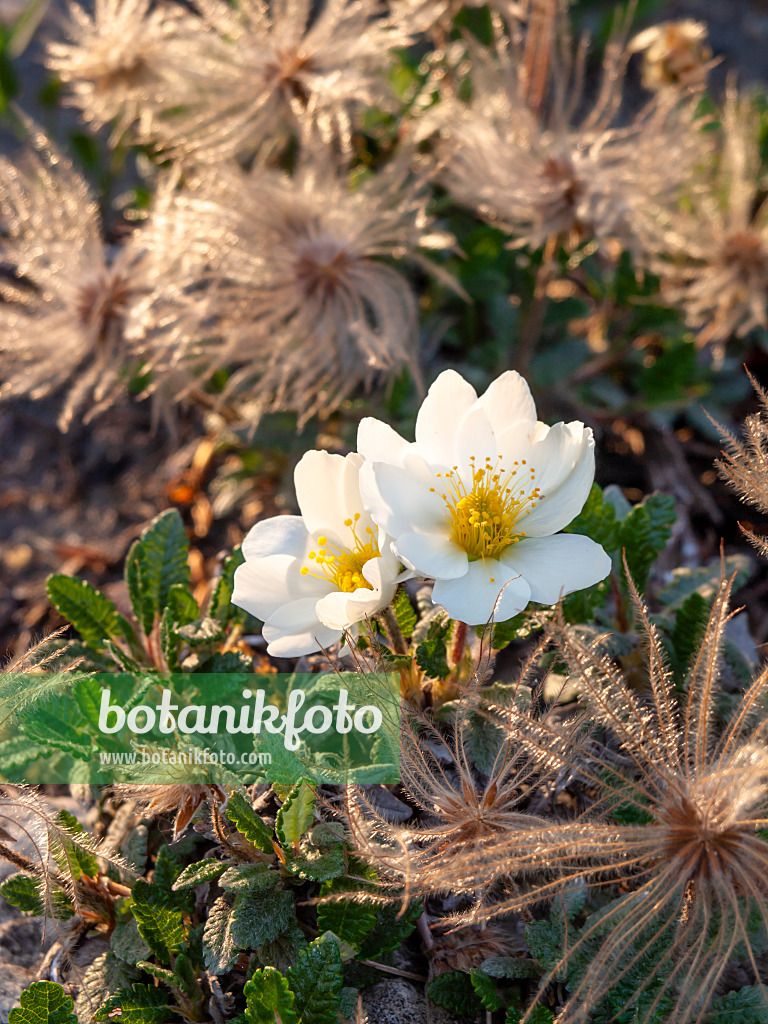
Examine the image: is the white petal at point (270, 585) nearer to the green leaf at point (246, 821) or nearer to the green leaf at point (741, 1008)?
the green leaf at point (246, 821)

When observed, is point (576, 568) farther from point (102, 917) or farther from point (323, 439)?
point (323, 439)

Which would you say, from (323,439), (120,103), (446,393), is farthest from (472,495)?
(120,103)

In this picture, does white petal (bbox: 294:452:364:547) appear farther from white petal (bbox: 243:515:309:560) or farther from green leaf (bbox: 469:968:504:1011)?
green leaf (bbox: 469:968:504:1011)

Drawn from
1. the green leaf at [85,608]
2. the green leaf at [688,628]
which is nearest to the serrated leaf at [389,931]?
the green leaf at [688,628]

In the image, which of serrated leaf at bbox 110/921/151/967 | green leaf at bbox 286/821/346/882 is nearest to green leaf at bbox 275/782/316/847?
green leaf at bbox 286/821/346/882

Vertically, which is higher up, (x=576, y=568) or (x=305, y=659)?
(x=576, y=568)

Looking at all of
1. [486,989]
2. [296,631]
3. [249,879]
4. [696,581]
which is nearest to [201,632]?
[296,631]
